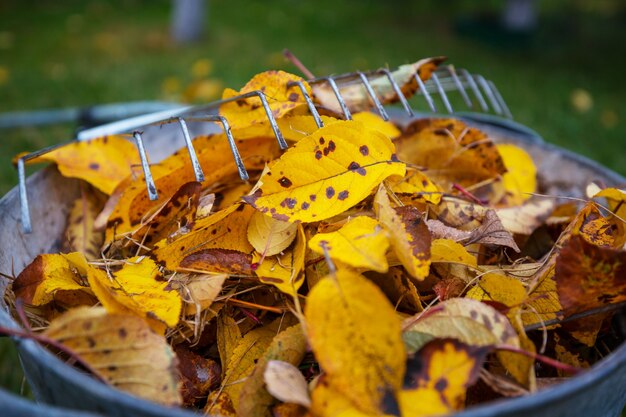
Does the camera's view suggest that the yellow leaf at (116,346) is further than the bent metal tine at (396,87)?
No

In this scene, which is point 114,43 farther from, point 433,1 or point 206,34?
point 433,1

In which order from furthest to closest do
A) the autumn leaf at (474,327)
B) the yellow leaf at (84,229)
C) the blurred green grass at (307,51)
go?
the blurred green grass at (307,51) < the yellow leaf at (84,229) < the autumn leaf at (474,327)

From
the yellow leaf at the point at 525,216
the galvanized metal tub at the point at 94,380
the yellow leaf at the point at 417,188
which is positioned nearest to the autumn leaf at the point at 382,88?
the yellow leaf at the point at 417,188

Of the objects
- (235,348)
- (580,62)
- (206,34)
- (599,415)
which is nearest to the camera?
(599,415)

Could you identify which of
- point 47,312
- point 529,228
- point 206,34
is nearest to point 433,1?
point 206,34

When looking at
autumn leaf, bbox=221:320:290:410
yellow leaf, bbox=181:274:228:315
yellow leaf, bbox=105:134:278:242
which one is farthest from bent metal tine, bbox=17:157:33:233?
autumn leaf, bbox=221:320:290:410

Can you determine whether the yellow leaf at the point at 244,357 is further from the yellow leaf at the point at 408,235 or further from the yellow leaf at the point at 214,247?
the yellow leaf at the point at 408,235

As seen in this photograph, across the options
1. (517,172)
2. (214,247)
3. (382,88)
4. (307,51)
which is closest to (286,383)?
(214,247)
